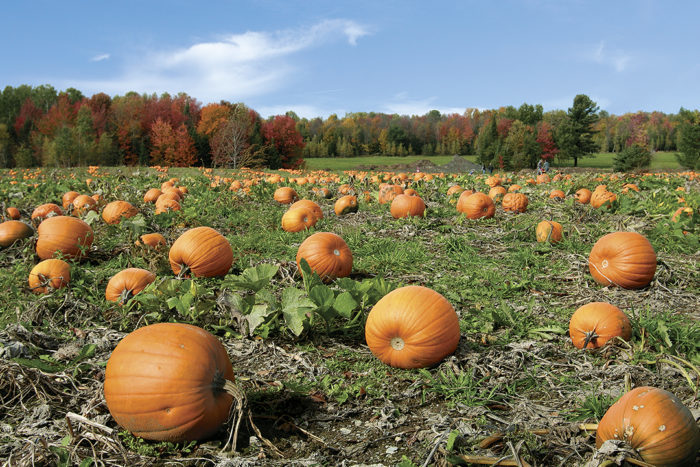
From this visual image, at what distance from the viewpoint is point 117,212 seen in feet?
27.3

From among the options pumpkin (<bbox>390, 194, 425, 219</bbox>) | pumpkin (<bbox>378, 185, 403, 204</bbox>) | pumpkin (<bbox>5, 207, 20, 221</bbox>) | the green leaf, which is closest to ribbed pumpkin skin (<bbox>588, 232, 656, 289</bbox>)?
the green leaf

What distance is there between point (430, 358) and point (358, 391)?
0.62 m

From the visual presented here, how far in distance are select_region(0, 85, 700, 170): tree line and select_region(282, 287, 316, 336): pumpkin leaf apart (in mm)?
25221

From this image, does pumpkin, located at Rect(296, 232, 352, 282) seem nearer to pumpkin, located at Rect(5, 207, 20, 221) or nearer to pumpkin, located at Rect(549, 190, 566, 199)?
pumpkin, located at Rect(5, 207, 20, 221)

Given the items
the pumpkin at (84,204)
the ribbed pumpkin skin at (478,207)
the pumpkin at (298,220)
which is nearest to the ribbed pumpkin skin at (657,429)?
the pumpkin at (298,220)

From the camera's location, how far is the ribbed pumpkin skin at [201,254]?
5449 millimetres

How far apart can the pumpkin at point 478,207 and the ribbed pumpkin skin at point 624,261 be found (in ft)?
11.6

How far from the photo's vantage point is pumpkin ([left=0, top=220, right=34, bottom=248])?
6.85m

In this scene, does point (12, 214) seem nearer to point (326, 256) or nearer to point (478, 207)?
point (326, 256)

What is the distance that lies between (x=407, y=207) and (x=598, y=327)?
549cm

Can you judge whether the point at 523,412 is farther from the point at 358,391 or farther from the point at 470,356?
the point at 358,391

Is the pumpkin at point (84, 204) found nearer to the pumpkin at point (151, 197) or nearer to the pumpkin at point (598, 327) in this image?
the pumpkin at point (151, 197)

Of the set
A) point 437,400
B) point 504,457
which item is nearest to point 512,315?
point 437,400

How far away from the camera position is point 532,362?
3586 millimetres
